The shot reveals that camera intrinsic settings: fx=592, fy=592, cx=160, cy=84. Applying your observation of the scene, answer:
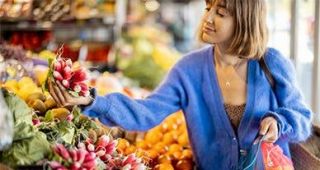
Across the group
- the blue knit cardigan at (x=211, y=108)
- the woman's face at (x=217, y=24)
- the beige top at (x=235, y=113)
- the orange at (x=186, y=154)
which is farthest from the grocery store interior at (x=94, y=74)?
the beige top at (x=235, y=113)

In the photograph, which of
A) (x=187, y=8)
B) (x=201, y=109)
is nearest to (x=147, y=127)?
(x=201, y=109)

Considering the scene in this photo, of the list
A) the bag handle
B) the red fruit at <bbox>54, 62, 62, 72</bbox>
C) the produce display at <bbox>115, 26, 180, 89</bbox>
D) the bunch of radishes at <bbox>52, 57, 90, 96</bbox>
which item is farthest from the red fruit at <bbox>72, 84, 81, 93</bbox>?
the produce display at <bbox>115, 26, 180, 89</bbox>

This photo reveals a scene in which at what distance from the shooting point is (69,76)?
2.26 m

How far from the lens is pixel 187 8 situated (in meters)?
14.1

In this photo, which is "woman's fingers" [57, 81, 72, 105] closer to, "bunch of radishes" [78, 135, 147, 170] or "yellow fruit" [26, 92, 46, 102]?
"bunch of radishes" [78, 135, 147, 170]

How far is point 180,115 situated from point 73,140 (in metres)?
1.91

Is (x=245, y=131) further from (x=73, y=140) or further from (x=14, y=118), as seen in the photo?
(x=14, y=118)

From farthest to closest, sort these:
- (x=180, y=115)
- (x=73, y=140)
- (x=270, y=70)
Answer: (x=180, y=115), (x=270, y=70), (x=73, y=140)

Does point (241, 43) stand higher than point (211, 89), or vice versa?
point (241, 43)

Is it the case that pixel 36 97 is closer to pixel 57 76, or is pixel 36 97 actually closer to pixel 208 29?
pixel 57 76

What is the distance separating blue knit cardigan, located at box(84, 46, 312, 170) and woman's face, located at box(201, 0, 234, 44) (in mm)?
188

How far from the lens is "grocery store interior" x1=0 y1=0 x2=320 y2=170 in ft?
6.43

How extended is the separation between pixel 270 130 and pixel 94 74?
8.52 feet

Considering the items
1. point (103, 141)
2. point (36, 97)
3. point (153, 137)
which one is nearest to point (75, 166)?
point (103, 141)
